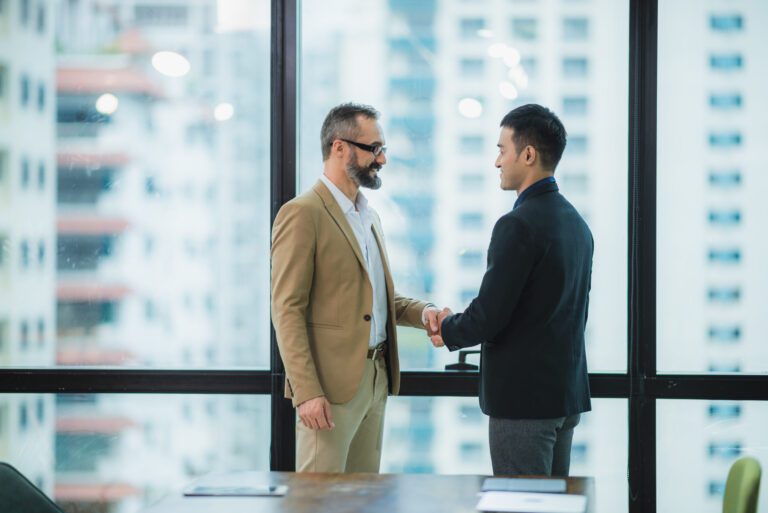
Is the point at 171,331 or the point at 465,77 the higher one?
the point at 465,77

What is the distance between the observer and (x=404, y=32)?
13.1 ft

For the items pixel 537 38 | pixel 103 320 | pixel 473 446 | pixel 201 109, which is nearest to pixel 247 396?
pixel 103 320

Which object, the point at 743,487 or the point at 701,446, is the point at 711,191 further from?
the point at 743,487

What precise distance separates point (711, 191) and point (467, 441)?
143cm

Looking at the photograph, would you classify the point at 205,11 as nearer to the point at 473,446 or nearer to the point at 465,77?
the point at 465,77

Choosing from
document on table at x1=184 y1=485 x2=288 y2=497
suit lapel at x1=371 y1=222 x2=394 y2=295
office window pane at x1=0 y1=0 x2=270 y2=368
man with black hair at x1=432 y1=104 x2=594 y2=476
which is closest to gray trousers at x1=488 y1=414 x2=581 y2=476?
man with black hair at x1=432 y1=104 x2=594 y2=476

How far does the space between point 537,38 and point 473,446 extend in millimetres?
1711

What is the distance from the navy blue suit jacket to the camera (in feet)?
9.29

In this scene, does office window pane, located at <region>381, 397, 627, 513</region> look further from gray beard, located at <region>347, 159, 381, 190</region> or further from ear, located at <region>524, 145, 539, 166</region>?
ear, located at <region>524, 145, 539, 166</region>

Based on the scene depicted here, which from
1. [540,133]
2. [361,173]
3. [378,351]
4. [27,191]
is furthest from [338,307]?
[27,191]

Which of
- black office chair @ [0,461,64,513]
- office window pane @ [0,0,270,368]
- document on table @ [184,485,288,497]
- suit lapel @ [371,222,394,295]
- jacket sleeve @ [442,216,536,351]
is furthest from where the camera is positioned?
office window pane @ [0,0,270,368]

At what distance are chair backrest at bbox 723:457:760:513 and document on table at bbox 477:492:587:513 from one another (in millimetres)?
346

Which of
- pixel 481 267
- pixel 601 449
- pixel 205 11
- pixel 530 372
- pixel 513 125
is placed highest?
pixel 205 11

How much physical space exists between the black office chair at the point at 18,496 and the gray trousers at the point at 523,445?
4.11 feet
